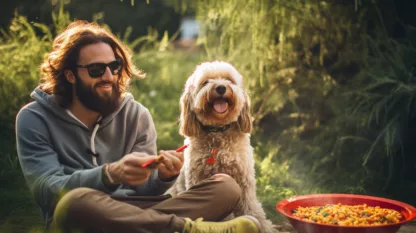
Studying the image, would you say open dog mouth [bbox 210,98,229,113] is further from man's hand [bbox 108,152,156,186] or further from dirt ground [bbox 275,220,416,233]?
dirt ground [bbox 275,220,416,233]

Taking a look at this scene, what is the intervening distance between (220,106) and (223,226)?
0.90 metres

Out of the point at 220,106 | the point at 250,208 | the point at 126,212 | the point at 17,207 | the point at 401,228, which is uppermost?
the point at 220,106

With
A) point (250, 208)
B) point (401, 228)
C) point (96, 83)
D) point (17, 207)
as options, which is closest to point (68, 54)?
point (96, 83)

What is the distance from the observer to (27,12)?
689 cm

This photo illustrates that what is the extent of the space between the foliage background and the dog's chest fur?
2.61 ft

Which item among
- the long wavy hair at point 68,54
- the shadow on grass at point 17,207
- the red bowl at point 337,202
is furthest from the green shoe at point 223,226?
the shadow on grass at point 17,207

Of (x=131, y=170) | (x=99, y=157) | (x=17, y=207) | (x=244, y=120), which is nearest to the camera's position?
(x=131, y=170)

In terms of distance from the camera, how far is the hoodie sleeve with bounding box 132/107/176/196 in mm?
3354

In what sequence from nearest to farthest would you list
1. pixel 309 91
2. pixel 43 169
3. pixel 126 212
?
pixel 126 212 < pixel 43 169 < pixel 309 91

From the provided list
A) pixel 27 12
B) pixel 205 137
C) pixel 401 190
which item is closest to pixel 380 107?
pixel 401 190

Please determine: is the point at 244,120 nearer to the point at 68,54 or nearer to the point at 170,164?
the point at 170,164

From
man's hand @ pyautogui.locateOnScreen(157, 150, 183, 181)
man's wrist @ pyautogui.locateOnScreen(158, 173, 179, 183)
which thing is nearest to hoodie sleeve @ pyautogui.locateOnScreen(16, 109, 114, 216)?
man's hand @ pyautogui.locateOnScreen(157, 150, 183, 181)

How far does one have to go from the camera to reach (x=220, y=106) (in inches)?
137

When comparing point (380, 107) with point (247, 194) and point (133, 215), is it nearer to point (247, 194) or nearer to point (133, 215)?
point (247, 194)
